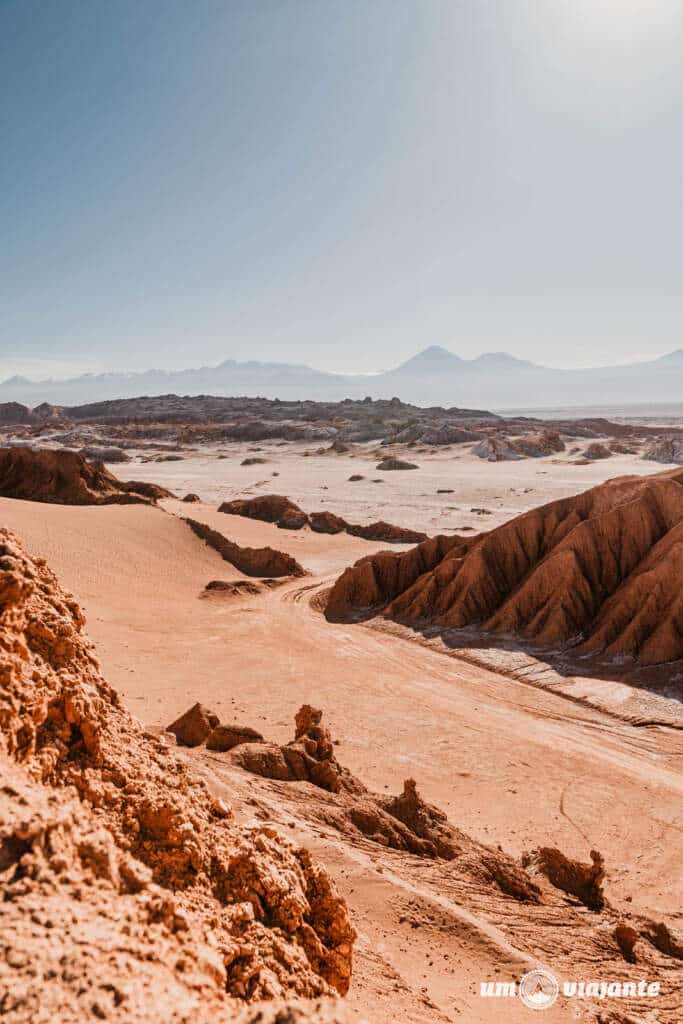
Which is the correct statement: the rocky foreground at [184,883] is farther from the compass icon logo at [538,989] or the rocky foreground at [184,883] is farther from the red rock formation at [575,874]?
the compass icon logo at [538,989]

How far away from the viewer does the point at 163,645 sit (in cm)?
1759

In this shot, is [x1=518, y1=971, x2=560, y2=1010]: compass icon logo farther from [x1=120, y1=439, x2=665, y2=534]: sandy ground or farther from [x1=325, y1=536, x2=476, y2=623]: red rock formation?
[x1=120, y1=439, x2=665, y2=534]: sandy ground

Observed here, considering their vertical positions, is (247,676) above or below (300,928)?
below

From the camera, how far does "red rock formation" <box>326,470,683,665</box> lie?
16953 millimetres

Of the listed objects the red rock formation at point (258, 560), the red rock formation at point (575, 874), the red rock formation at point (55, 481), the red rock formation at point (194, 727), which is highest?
the red rock formation at point (55, 481)

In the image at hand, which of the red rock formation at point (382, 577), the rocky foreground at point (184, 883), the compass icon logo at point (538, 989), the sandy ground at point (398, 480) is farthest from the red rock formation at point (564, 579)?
the sandy ground at point (398, 480)

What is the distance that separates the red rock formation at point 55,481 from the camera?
3488cm

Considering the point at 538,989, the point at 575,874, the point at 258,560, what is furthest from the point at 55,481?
the point at 538,989

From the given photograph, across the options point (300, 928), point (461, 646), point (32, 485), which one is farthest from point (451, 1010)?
point (32, 485)

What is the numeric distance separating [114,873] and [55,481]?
35.8m

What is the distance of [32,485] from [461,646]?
92.7 feet

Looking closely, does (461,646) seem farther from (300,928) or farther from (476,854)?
(300,928)

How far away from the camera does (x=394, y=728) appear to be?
1291 centimetres

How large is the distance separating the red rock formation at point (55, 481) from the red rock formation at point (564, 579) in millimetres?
18961
